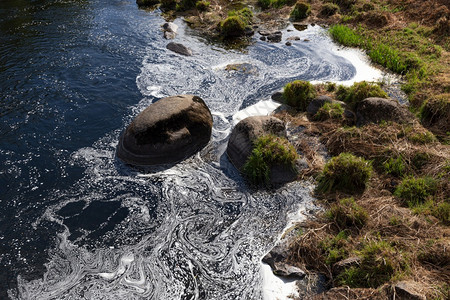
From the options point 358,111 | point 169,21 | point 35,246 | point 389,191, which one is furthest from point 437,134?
point 169,21

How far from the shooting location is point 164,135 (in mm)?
11023

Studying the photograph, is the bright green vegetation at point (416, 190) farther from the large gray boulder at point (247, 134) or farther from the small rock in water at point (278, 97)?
the small rock in water at point (278, 97)

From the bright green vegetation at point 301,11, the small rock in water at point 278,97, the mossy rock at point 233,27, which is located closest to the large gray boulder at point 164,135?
the small rock in water at point 278,97

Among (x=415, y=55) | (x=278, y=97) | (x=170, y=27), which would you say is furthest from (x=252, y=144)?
(x=170, y=27)

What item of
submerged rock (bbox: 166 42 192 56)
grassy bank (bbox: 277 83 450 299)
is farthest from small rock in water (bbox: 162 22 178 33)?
grassy bank (bbox: 277 83 450 299)

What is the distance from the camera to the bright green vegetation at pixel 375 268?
663 centimetres

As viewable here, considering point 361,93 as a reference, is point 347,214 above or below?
below

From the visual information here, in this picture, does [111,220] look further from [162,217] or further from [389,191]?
[389,191]

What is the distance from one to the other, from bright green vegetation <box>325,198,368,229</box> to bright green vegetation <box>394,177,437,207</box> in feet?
5.02

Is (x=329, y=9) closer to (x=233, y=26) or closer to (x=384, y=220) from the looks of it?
(x=233, y=26)

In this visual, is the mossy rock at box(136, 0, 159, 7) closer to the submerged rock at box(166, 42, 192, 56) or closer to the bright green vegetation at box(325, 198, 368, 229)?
the submerged rock at box(166, 42, 192, 56)

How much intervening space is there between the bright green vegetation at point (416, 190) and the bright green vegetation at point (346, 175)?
38.6 inches

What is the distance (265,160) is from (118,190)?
4.71m

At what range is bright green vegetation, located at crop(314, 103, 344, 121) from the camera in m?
12.8
